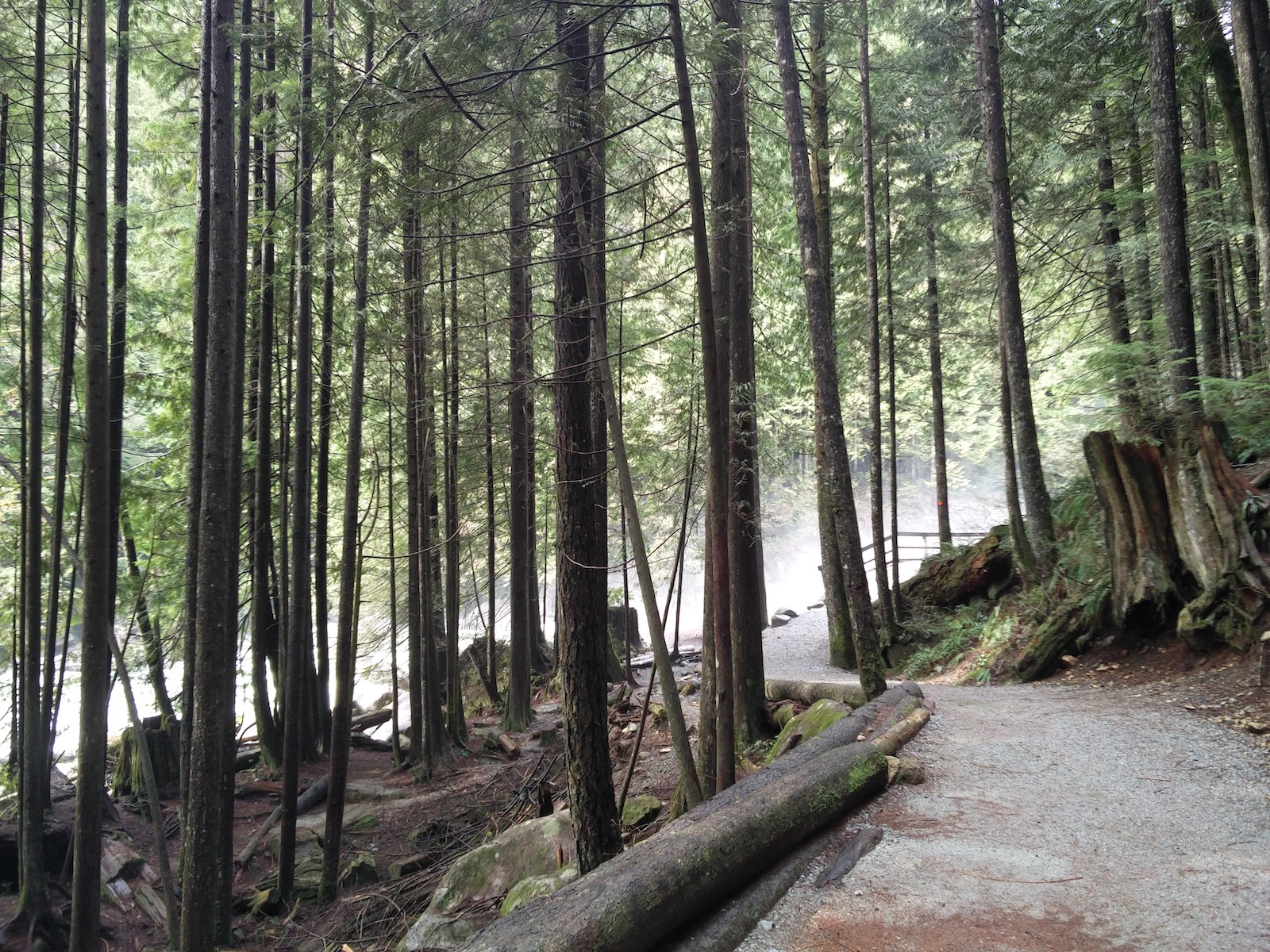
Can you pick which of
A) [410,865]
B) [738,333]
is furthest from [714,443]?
[410,865]

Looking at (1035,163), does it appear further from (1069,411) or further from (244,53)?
(244,53)

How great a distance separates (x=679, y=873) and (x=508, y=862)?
14.7ft

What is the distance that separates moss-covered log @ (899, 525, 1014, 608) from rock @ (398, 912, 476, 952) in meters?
9.63

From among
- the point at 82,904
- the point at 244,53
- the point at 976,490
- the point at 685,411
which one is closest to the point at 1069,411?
the point at 685,411

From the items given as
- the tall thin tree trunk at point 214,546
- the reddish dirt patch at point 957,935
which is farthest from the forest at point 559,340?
the reddish dirt patch at point 957,935

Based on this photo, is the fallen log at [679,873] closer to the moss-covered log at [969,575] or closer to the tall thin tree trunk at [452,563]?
the tall thin tree trunk at [452,563]

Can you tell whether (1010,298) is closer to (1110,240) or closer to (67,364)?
(1110,240)

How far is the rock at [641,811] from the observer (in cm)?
710

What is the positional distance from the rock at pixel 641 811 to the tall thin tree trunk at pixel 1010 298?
6276 mm

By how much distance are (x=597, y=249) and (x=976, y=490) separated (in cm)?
4368

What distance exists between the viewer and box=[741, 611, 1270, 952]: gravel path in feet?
9.25

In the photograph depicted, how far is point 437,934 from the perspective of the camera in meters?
5.77

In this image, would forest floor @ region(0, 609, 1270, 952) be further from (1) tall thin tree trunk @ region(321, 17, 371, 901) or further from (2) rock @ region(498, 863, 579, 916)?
(2) rock @ region(498, 863, 579, 916)

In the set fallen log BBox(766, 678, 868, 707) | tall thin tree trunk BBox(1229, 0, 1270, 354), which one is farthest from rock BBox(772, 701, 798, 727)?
tall thin tree trunk BBox(1229, 0, 1270, 354)
